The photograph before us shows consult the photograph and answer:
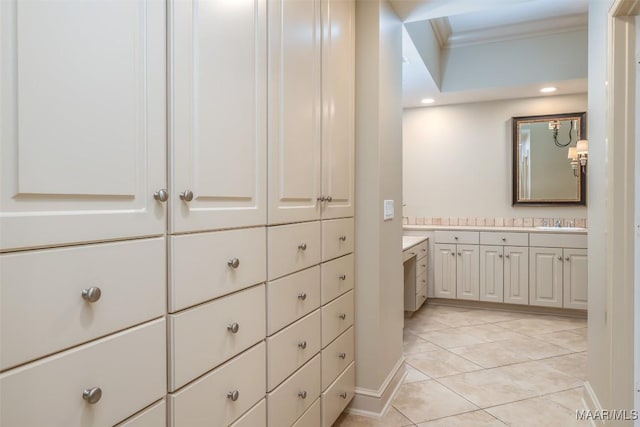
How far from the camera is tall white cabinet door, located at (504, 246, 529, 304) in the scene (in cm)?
414

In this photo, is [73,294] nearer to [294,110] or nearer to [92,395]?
[92,395]

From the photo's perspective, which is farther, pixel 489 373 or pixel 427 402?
pixel 489 373

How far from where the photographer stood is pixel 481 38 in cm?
419

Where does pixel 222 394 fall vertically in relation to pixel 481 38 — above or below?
below

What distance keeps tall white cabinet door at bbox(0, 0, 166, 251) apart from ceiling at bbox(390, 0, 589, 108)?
8.26 feet

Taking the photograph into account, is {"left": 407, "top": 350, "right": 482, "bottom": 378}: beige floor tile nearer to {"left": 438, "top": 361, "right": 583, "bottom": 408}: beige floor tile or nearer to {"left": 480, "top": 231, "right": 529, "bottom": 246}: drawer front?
{"left": 438, "top": 361, "right": 583, "bottom": 408}: beige floor tile

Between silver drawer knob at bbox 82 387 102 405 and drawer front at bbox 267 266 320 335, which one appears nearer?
silver drawer knob at bbox 82 387 102 405

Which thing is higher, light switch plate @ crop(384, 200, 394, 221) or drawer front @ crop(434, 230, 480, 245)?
light switch plate @ crop(384, 200, 394, 221)

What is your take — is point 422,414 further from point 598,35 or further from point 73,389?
point 598,35

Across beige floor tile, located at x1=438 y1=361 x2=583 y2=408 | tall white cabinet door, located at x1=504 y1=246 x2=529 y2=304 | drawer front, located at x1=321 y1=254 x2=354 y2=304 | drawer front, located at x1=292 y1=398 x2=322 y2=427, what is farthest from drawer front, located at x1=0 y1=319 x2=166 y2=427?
tall white cabinet door, located at x1=504 y1=246 x2=529 y2=304

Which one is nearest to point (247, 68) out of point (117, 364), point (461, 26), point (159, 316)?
point (159, 316)

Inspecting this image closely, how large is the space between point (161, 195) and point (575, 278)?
4323 millimetres

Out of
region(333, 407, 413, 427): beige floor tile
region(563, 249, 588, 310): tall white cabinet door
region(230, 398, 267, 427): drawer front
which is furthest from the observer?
region(563, 249, 588, 310): tall white cabinet door

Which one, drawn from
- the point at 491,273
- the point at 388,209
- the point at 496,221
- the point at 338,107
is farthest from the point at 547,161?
the point at 338,107
